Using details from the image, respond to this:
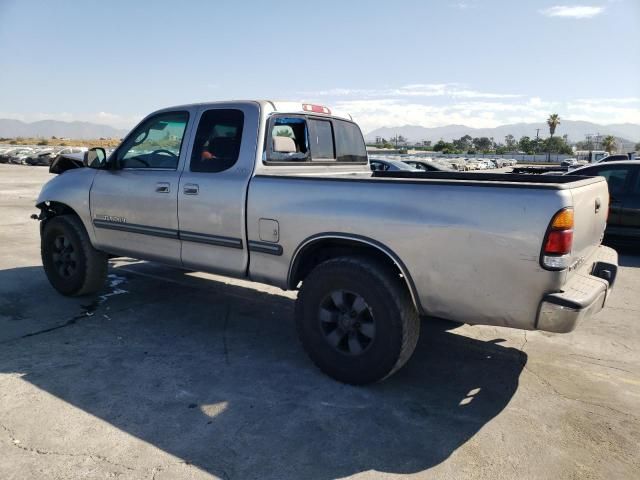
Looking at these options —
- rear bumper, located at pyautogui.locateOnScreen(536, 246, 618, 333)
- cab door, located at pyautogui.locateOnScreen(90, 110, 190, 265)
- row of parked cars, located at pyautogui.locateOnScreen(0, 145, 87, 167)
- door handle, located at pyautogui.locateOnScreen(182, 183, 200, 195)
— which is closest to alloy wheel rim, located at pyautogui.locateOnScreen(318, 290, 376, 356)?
rear bumper, located at pyautogui.locateOnScreen(536, 246, 618, 333)

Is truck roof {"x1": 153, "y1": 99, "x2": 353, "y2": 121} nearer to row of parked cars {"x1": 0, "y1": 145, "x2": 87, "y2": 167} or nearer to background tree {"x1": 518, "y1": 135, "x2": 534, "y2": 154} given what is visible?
row of parked cars {"x1": 0, "y1": 145, "x2": 87, "y2": 167}

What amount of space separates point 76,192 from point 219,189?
2117 millimetres

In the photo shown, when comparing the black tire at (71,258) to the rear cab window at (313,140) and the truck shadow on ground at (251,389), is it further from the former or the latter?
the rear cab window at (313,140)

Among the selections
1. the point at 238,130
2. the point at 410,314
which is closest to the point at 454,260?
the point at 410,314

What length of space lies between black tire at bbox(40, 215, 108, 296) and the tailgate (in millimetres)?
4630

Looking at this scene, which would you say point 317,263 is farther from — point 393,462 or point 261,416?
point 393,462

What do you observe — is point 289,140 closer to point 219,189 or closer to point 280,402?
point 219,189

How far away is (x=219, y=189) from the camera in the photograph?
4137 mm

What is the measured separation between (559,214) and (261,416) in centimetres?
219

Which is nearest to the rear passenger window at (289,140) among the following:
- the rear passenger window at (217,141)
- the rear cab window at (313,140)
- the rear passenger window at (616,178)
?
the rear cab window at (313,140)

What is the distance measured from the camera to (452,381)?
3781 millimetres

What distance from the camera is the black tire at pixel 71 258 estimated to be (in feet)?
17.5

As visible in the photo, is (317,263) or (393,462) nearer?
(393,462)

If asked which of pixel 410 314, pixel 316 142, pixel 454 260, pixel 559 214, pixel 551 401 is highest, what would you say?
pixel 316 142
